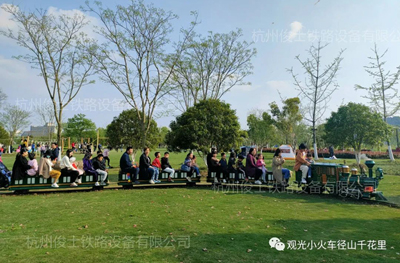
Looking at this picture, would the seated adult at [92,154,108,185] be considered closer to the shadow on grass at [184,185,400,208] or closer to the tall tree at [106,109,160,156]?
the shadow on grass at [184,185,400,208]

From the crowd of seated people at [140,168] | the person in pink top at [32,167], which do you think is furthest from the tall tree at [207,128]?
the person in pink top at [32,167]

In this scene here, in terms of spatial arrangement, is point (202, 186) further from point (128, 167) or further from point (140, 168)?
point (128, 167)

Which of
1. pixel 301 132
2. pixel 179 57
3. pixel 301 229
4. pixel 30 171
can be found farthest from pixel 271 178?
pixel 301 132

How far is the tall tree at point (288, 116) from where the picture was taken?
39938 millimetres

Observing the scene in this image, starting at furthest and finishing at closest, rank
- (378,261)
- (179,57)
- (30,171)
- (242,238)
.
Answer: (179,57) < (30,171) < (242,238) < (378,261)

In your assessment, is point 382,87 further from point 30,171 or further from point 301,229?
point 30,171

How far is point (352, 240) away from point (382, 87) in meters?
26.1

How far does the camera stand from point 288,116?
40.8m

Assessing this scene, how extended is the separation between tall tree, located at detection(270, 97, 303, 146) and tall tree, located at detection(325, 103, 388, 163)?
59.1 feet

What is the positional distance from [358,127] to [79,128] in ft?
214

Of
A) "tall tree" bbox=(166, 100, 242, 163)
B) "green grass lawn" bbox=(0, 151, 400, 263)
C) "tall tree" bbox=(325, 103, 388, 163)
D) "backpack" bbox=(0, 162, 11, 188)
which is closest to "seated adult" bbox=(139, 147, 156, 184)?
"green grass lawn" bbox=(0, 151, 400, 263)

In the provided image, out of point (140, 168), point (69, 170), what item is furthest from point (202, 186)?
point (69, 170)

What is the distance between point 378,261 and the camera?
4.44 metres

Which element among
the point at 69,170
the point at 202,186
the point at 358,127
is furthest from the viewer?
the point at 358,127
